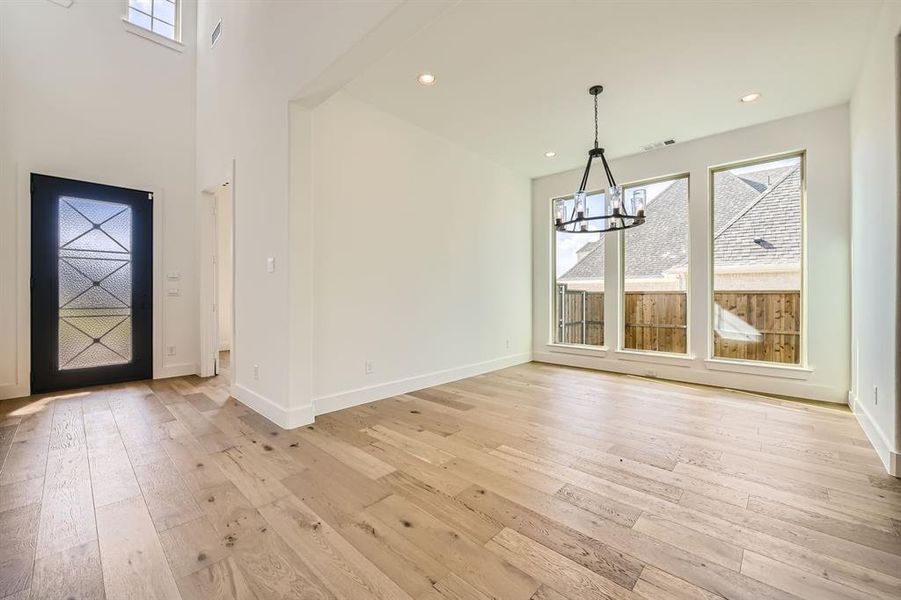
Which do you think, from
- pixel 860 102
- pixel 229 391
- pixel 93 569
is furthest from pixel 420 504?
pixel 860 102

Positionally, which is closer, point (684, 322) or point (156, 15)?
point (684, 322)

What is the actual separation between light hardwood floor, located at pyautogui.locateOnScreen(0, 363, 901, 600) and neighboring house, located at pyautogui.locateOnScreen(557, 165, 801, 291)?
1636 millimetres

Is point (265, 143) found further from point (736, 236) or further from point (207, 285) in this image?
point (736, 236)

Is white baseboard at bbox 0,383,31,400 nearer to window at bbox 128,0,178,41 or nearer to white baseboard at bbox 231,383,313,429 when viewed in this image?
white baseboard at bbox 231,383,313,429

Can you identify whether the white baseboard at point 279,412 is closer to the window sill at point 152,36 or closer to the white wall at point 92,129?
the white wall at point 92,129

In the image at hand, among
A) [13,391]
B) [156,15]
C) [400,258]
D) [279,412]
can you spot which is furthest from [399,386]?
[156,15]

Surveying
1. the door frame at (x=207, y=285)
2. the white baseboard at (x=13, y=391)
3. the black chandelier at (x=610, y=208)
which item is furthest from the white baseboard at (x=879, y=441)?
the white baseboard at (x=13, y=391)

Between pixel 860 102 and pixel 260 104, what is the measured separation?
16.7 ft

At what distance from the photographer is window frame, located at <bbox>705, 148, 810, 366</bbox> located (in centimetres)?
389

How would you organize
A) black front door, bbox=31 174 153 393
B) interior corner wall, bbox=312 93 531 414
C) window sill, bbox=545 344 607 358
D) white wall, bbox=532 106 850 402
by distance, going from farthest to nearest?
window sill, bbox=545 344 607 358 < black front door, bbox=31 174 153 393 < white wall, bbox=532 106 850 402 < interior corner wall, bbox=312 93 531 414

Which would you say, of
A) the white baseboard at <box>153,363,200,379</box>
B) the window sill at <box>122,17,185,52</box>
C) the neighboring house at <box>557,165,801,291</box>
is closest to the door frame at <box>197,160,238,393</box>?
the white baseboard at <box>153,363,200,379</box>

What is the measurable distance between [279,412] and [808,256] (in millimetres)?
5260

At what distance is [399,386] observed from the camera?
12.8 feet

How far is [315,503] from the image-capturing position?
6.17ft
